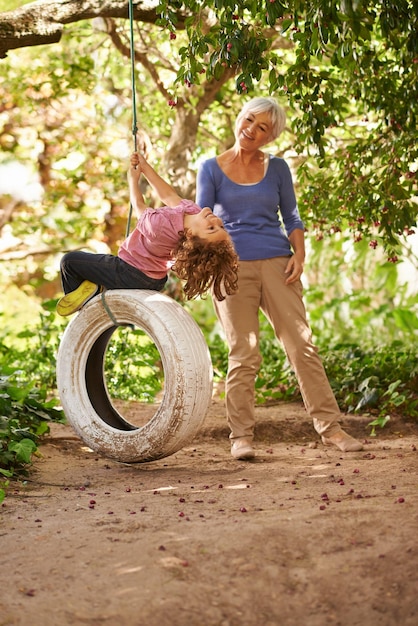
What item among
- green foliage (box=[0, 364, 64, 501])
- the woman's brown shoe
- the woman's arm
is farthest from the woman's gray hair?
green foliage (box=[0, 364, 64, 501])

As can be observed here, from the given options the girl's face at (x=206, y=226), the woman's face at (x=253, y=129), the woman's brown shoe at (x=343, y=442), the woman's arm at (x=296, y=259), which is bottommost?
the woman's brown shoe at (x=343, y=442)

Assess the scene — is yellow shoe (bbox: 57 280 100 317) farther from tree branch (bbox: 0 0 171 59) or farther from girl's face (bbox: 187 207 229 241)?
tree branch (bbox: 0 0 171 59)

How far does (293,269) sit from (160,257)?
0.77 meters

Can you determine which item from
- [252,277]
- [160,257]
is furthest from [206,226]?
[252,277]

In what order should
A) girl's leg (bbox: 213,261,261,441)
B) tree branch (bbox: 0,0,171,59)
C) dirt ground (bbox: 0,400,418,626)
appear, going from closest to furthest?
dirt ground (bbox: 0,400,418,626), girl's leg (bbox: 213,261,261,441), tree branch (bbox: 0,0,171,59)

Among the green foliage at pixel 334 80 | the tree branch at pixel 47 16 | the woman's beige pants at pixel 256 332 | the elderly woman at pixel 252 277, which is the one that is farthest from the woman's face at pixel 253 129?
the tree branch at pixel 47 16

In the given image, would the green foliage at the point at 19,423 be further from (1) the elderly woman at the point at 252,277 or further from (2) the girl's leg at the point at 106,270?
(1) the elderly woman at the point at 252,277

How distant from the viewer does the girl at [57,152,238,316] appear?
3.88 meters

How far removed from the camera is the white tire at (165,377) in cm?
387

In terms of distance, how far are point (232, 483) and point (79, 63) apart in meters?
5.08

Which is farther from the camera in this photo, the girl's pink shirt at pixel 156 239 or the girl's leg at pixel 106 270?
the girl's leg at pixel 106 270

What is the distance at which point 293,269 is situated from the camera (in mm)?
4348

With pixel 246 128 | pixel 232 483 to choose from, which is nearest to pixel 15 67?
pixel 246 128

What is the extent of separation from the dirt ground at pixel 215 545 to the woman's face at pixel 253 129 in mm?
1698
